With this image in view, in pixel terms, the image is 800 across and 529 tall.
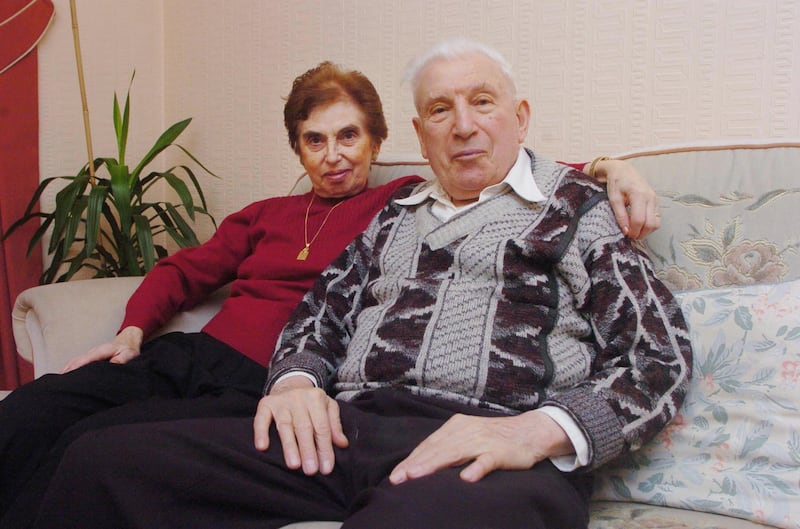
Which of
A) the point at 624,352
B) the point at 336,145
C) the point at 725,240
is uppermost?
the point at 336,145

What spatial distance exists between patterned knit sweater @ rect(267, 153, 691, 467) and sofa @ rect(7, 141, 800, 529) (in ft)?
0.27

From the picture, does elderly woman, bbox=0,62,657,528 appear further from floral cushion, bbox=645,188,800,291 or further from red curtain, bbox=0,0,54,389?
red curtain, bbox=0,0,54,389

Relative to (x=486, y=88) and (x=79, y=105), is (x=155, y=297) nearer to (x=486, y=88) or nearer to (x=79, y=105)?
(x=486, y=88)

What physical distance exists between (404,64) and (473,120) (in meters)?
0.89

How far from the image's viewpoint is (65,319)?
1.53m

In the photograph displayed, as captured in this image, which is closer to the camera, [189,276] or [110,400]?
[110,400]

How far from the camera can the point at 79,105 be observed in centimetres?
256

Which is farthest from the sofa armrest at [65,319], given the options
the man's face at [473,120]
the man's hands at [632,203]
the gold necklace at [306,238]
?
the man's hands at [632,203]

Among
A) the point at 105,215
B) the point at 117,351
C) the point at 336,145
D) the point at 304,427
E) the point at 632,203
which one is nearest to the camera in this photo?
the point at 304,427

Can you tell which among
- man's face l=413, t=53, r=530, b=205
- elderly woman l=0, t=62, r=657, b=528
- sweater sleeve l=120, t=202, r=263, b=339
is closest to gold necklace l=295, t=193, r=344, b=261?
elderly woman l=0, t=62, r=657, b=528

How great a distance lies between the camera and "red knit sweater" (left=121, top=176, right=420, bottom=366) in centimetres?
156

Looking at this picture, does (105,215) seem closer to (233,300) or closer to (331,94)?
(233,300)

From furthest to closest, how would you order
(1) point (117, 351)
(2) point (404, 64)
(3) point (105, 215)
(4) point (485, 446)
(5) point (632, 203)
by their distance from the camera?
(3) point (105, 215) < (2) point (404, 64) < (1) point (117, 351) < (5) point (632, 203) < (4) point (485, 446)

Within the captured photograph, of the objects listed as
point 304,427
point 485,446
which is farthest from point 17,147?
point 485,446
